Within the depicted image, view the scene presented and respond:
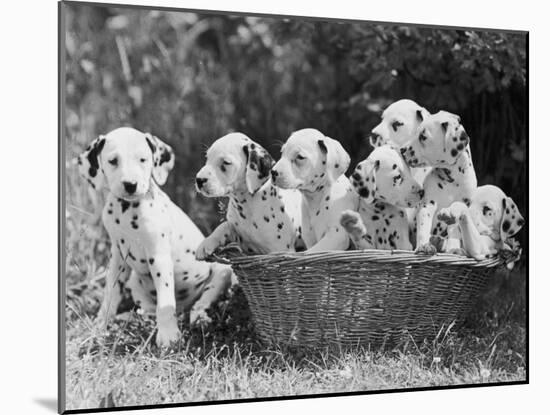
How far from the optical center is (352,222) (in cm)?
466

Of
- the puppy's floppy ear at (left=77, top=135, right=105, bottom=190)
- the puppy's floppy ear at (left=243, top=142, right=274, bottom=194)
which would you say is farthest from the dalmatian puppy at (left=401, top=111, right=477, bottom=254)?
the puppy's floppy ear at (left=77, top=135, right=105, bottom=190)

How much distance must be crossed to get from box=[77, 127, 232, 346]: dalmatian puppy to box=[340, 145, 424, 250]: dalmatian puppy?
3.26 feet

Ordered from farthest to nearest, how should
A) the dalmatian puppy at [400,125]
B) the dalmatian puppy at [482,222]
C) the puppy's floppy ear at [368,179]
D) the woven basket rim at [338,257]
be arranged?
1. the dalmatian puppy at [400,125]
2. the dalmatian puppy at [482,222]
3. the puppy's floppy ear at [368,179]
4. the woven basket rim at [338,257]

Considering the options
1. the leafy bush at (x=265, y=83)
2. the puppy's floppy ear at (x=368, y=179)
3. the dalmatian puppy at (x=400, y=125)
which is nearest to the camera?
the puppy's floppy ear at (x=368, y=179)

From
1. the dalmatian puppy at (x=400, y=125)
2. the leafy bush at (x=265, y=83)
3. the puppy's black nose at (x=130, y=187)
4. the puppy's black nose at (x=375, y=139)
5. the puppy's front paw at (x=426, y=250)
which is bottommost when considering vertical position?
the puppy's front paw at (x=426, y=250)

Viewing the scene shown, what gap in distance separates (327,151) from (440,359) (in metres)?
1.32

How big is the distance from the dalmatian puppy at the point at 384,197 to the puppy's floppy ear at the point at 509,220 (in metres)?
0.66

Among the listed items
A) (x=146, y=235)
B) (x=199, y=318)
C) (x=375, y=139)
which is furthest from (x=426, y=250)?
(x=146, y=235)

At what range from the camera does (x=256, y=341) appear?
5.09 metres

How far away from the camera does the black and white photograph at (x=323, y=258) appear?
4762 millimetres

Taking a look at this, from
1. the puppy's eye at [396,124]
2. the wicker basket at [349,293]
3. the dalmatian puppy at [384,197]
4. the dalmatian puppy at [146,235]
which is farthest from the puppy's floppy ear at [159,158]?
the puppy's eye at [396,124]

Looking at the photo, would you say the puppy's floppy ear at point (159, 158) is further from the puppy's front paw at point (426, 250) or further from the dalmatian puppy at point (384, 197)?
the puppy's front paw at point (426, 250)

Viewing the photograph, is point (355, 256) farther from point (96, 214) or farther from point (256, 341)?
point (96, 214)

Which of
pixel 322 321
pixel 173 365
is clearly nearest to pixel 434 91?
pixel 322 321
